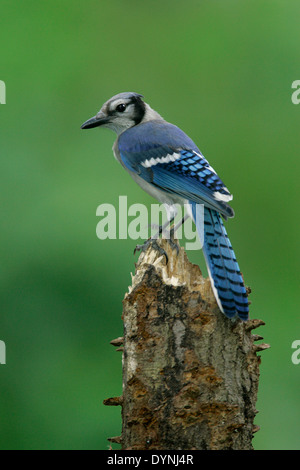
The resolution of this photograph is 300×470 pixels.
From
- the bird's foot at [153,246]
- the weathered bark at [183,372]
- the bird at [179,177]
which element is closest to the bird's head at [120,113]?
the bird at [179,177]

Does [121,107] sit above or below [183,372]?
above

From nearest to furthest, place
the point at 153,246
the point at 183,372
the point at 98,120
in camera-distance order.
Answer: the point at 183,372
the point at 153,246
the point at 98,120

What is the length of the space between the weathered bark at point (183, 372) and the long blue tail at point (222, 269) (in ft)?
0.17

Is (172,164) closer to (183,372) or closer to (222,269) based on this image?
(222,269)

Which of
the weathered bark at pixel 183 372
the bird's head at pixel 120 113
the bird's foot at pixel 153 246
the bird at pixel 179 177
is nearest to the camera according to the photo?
the weathered bark at pixel 183 372

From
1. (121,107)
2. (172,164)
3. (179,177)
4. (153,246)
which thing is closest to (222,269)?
(153,246)

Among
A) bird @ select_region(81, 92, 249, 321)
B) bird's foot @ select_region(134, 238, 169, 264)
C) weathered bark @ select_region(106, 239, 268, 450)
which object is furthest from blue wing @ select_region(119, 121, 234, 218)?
weathered bark @ select_region(106, 239, 268, 450)

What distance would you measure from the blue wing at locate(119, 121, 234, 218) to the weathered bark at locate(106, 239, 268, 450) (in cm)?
63

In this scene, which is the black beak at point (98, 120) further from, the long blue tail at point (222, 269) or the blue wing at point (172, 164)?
the long blue tail at point (222, 269)

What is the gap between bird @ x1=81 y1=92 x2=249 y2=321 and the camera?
9.95ft

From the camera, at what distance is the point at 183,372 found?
281 centimetres

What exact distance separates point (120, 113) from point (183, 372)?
70.7 inches

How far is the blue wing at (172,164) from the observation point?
3.48 meters

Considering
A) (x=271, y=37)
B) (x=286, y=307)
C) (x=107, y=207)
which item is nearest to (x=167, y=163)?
(x=107, y=207)
